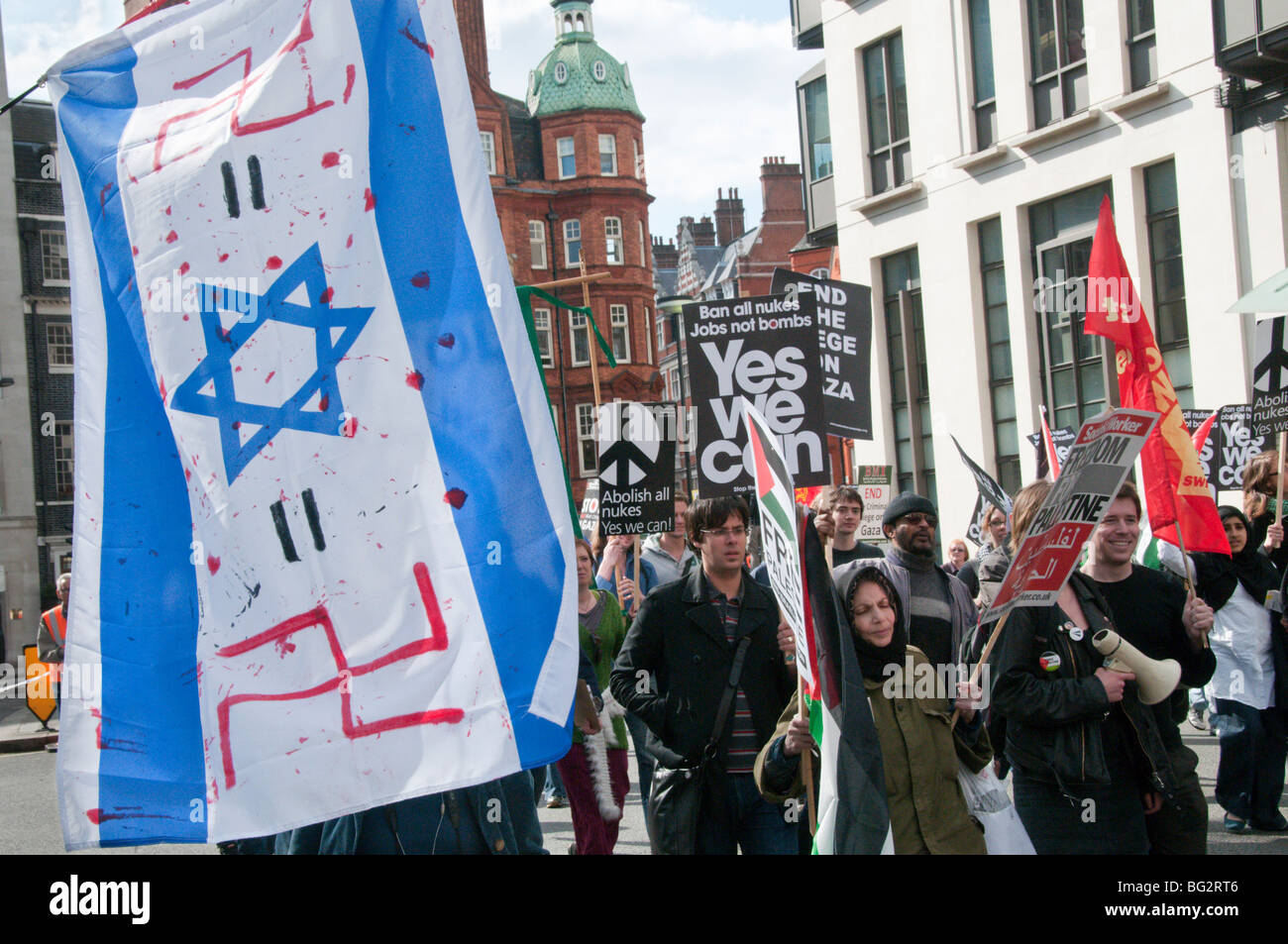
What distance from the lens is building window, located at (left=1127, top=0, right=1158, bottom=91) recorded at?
20.8m

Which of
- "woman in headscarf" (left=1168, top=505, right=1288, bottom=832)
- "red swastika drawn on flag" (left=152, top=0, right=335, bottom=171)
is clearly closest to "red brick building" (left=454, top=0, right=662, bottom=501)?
"woman in headscarf" (left=1168, top=505, right=1288, bottom=832)

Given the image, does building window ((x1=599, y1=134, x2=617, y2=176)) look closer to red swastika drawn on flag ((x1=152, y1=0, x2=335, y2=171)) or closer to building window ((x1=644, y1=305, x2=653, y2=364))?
building window ((x1=644, y1=305, x2=653, y2=364))

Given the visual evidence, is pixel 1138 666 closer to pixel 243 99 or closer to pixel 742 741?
pixel 742 741

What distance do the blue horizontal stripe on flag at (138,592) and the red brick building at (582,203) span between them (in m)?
56.7

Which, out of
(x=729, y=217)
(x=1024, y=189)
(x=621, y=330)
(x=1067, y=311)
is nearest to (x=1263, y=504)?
(x=1067, y=311)

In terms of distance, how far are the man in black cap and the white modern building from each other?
45.3 feet

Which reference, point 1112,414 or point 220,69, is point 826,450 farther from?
point 220,69

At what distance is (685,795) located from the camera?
5348mm

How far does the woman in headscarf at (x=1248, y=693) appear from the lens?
26.6ft

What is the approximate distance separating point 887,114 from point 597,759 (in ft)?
71.7

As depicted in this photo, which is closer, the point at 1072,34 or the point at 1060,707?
the point at 1060,707

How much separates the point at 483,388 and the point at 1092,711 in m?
2.54

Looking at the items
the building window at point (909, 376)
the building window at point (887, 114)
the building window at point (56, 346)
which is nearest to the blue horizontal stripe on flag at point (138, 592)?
the building window at point (909, 376)
